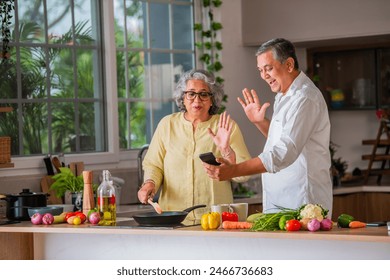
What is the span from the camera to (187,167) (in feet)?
17.5

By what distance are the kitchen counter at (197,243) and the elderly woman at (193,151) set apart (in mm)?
520

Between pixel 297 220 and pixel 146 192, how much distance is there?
1.14 meters

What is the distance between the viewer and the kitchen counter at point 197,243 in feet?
13.5

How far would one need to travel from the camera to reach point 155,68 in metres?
7.13

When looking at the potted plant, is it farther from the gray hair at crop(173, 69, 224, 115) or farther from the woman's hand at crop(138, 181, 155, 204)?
the gray hair at crop(173, 69, 224, 115)

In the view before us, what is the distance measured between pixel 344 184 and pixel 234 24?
5.19 feet

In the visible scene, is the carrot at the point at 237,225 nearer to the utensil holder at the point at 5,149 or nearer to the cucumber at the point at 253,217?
the cucumber at the point at 253,217

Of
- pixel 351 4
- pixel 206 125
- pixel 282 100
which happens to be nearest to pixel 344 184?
pixel 351 4

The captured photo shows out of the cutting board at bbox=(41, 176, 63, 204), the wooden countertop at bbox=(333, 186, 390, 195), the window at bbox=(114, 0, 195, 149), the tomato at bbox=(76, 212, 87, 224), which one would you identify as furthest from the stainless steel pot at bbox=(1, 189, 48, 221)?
the wooden countertop at bbox=(333, 186, 390, 195)

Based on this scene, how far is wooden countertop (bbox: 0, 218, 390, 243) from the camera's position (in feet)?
13.0

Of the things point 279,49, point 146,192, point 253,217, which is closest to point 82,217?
point 146,192

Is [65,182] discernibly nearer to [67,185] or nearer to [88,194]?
[67,185]

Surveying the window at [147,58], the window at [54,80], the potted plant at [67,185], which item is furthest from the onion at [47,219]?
the window at [147,58]

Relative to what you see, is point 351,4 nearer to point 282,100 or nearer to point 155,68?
point 155,68
